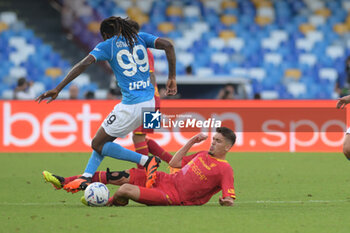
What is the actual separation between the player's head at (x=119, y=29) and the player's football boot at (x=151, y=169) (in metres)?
1.23

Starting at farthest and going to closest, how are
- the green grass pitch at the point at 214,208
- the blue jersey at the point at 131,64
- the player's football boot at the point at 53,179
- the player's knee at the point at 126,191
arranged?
the blue jersey at the point at 131,64, the player's football boot at the point at 53,179, the player's knee at the point at 126,191, the green grass pitch at the point at 214,208

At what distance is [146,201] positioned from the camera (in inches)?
268

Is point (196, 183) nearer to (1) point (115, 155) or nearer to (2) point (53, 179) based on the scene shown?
(1) point (115, 155)

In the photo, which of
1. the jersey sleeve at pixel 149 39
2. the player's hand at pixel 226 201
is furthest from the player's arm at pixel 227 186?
the jersey sleeve at pixel 149 39

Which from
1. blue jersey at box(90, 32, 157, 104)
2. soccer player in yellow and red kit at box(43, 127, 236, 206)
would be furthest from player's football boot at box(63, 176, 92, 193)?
blue jersey at box(90, 32, 157, 104)

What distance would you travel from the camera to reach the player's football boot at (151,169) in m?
7.00

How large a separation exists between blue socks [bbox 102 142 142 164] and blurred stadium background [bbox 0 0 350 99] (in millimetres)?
12431

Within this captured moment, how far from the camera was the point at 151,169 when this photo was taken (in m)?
7.10

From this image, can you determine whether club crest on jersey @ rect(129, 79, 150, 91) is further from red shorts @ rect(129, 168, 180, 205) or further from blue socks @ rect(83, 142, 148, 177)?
red shorts @ rect(129, 168, 180, 205)

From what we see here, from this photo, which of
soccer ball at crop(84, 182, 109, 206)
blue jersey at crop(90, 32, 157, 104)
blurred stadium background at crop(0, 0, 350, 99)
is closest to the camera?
soccer ball at crop(84, 182, 109, 206)

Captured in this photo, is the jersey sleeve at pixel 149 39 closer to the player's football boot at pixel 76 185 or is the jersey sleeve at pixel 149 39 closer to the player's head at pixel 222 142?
the player's head at pixel 222 142

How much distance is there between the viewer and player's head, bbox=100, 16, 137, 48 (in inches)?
294

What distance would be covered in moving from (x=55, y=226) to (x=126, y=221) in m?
0.59

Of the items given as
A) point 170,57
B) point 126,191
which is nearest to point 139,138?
point 170,57
